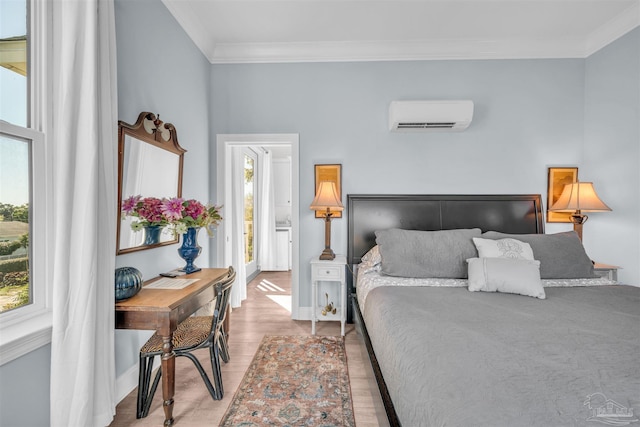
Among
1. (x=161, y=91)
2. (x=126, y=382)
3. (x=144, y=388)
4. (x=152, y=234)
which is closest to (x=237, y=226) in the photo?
(x=152, y=234)

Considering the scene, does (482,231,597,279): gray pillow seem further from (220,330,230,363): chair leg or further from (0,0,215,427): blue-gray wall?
(0,0,215,427): blue-gray wall

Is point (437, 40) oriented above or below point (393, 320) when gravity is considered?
above

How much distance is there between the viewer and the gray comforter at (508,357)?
87 centimetres

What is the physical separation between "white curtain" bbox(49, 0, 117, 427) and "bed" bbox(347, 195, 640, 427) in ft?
4.62

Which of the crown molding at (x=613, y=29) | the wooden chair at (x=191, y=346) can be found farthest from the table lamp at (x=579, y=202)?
the wooden chair at (x=191, y=346)

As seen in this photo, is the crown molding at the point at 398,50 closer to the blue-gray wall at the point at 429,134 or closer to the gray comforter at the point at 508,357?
the blue-gray wall at the point at 429,134

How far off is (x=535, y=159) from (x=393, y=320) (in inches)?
107

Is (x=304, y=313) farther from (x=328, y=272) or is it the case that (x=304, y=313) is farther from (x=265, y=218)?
(x=265, y=218)

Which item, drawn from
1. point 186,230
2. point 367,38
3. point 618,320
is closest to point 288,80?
point 367,38

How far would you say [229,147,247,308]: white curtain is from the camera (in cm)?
369

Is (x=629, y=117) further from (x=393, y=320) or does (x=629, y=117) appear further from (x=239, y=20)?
(x=239, y=20)

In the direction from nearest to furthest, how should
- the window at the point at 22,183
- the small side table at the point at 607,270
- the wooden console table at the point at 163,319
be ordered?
the window at the point at 22,183
the wooden console table at the point at 163,319
the small side table at the point at 607,270

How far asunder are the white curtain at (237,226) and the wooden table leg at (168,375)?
1.93m

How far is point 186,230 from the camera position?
7.27 feet
